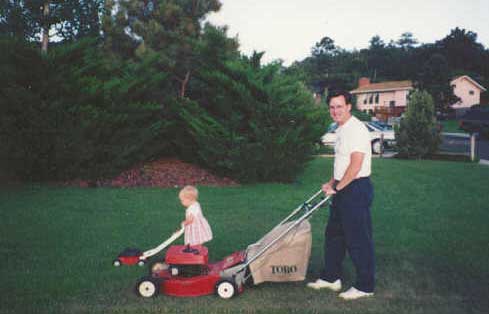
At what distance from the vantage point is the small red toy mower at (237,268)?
4.61 metres

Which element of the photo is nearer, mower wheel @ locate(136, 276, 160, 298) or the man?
the man

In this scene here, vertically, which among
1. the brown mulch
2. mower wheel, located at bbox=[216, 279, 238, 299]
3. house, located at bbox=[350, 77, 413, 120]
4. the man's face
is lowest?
mower wheel, located at bbox=[216, 279, 238, 299]

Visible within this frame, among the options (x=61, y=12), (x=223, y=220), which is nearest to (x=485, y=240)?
(x=223, y=220)

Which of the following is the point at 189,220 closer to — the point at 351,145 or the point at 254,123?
the point at 351,145

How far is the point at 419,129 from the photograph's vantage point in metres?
19.7

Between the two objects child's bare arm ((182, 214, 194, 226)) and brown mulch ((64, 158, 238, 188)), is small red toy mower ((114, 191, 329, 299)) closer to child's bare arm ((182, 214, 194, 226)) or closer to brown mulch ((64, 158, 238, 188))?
child's bare arm ((182, 214, 194, 226))

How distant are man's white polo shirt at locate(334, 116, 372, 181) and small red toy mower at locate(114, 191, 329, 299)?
40cm

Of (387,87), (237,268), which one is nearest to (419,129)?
(237,268)

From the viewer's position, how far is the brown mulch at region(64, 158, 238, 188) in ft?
38.1

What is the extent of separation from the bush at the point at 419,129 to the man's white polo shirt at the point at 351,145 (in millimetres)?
16241

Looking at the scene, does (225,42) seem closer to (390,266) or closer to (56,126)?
(56,126)

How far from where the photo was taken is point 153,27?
17859mm

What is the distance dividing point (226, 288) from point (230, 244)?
6.69 feet

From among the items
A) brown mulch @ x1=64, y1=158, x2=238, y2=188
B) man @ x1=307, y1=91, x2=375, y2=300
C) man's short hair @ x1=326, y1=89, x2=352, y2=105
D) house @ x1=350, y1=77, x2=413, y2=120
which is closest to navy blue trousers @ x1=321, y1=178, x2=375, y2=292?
man @ x1=307, y1=91, x2=375, y2=300
